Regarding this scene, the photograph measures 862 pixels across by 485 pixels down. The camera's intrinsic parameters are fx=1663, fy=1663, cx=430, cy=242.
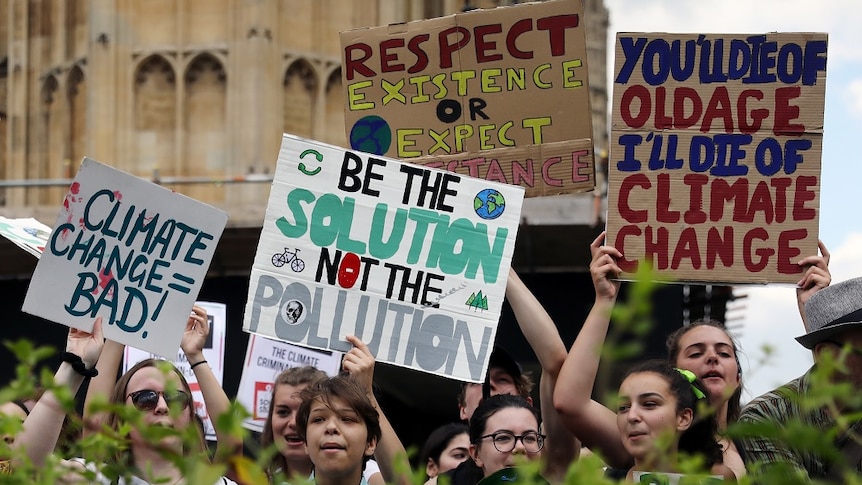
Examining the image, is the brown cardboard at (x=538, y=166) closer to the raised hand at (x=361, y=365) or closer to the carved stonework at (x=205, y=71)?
the raised hand at (x=361, y=365)

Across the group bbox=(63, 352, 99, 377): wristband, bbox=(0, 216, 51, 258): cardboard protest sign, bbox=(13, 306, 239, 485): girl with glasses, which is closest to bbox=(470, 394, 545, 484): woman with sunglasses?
bbox=(13, 306, 239, 485): girl with glasses

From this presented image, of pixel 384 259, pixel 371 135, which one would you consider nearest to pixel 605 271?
pixel 384 259

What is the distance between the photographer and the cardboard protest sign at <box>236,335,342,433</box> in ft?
27.1

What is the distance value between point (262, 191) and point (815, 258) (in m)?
16.8

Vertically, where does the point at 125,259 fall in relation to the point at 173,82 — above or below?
below

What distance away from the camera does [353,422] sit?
468cm

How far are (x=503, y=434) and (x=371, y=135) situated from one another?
1703 mm

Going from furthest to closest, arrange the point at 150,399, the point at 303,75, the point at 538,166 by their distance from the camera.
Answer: the point at 303,75
the point at 538,166
the point at 150,399

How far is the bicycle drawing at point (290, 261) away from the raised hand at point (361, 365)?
1.44 ft

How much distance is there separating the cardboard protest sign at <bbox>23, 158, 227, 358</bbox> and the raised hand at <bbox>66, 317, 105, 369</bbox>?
0.18ft

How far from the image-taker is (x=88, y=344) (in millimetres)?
5262

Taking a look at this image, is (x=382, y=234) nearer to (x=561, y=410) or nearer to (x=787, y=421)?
(x=561, y=410)

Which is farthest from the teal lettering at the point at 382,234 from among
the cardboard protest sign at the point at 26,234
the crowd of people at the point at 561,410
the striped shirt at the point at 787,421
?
the striped shirt at the point at 787,421

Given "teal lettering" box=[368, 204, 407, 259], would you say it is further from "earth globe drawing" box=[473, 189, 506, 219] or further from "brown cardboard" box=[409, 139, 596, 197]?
"brown cardboard" box=[409, 139, 596, 197]
